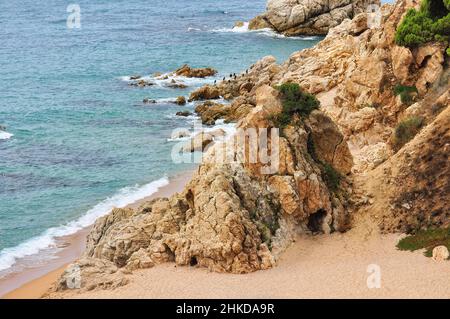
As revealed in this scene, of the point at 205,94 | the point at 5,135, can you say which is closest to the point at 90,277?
the point at 5,135

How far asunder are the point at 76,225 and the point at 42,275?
7.01 metres

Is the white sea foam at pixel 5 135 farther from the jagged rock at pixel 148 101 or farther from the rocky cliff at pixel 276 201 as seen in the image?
the rocky cliff at pixel 276 201

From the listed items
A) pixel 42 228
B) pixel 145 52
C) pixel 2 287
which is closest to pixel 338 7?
pixel 145 52

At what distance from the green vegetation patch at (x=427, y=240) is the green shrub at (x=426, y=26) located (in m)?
18.2

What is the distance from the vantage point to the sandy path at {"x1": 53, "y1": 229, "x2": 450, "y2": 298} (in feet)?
90.1

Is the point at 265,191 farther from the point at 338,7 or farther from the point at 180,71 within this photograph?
the point at 338,7

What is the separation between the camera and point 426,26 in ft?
148

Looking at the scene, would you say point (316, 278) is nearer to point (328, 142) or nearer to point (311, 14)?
point (328, 142)

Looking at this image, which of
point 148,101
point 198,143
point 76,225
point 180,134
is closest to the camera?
point 76,225

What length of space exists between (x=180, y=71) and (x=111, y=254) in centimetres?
5119

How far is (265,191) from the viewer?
32312 millimetres

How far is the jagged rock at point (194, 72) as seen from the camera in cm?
8081

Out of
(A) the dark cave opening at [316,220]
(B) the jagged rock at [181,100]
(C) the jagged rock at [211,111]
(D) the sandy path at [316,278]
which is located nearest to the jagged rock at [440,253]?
(D) the sandy path at [316,278]

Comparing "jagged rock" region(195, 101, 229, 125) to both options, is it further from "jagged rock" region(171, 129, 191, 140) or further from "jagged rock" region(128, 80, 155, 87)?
"jagged rock" region(128, 80, 155, 87)
